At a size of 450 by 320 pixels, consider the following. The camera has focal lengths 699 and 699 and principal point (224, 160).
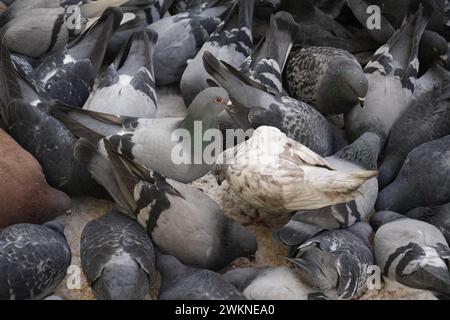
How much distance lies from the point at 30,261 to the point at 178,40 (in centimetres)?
175

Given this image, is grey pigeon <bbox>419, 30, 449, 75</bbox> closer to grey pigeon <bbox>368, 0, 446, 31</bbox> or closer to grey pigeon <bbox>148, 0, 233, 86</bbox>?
grey pigeon <bbox>368, 0, 446, 31</bbox>

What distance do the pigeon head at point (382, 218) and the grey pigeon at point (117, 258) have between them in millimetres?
1047

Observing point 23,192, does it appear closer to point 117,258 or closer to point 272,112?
point 117,258

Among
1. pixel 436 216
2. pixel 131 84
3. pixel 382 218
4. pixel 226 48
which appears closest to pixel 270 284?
pixel 382 218

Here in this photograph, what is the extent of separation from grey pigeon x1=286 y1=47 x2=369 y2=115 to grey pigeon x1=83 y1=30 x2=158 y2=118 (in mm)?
797

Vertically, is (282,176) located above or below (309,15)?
below

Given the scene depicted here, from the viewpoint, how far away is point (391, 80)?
3.79 m

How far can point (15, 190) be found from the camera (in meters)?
2.99

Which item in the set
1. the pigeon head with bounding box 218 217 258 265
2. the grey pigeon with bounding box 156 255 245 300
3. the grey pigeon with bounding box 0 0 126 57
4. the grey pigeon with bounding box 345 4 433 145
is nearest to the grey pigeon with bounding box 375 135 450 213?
the grey pigeon with bounding box 345 4 433 145

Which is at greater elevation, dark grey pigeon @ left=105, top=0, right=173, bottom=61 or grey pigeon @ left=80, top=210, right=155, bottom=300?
dark grey pigeon @ left=105, top=0, right=173, bottom=61

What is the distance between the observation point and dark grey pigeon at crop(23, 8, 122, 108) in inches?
141

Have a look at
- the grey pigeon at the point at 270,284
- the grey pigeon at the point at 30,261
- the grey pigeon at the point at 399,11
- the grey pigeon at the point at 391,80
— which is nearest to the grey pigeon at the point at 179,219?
the grey pigeon at the point at 270,284

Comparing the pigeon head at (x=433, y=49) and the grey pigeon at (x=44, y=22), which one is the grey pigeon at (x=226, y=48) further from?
the pigeon head at (x=433, y=49)

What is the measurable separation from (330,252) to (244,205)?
2.04 feet
